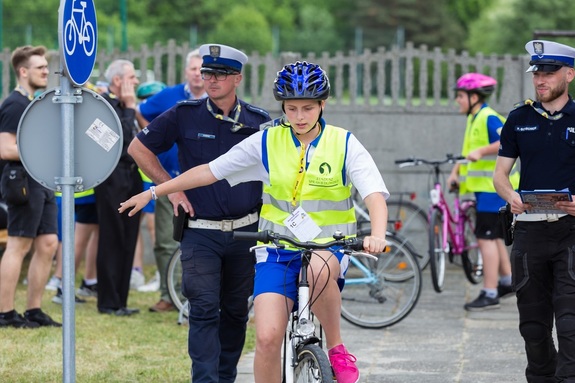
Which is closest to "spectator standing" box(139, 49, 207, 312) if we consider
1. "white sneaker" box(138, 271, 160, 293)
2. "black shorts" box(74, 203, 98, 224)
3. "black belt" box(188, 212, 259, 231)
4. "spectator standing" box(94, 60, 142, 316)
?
"spectator standing" box(94, 60, 142, 316)

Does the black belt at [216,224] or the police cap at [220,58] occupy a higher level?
the police cap at [220,58]

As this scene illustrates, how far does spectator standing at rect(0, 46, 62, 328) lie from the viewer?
9531 mm

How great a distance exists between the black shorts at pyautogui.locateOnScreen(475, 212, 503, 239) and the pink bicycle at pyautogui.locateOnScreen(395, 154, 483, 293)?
55 cm

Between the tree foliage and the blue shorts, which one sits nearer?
the blue shorts

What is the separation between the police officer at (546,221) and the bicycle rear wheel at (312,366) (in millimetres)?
1668

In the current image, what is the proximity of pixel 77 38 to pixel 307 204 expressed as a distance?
1552 millimetres

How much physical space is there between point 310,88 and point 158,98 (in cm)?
495

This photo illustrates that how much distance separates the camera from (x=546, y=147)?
6.74 metres

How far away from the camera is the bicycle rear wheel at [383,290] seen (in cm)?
1007

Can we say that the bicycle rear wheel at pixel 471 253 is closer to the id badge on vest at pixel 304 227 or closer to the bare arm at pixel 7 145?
the bare arm at pixel 7 145

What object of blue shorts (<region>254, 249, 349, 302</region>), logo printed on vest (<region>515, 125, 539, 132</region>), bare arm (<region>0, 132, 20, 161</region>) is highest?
logo printed on vest (<region>515, 125, 539, 132</region>)

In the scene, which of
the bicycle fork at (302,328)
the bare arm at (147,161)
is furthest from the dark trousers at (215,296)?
the bicycle fork at (302,328)

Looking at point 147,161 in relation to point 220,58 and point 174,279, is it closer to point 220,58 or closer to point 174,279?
point 220,58

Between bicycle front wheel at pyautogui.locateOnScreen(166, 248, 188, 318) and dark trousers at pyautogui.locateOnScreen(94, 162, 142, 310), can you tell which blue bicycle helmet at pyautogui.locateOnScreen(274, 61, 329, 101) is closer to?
bicycle front wheel at pyautogui.locateOnScreen(166, 248, 188, 318)
